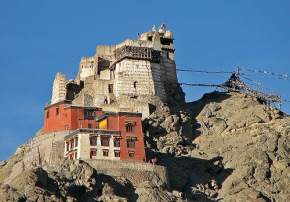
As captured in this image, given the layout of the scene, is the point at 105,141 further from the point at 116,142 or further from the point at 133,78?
the point at 133,78

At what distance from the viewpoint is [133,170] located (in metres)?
138

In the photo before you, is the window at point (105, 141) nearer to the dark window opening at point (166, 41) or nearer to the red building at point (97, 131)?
the red building at point (97, 131)

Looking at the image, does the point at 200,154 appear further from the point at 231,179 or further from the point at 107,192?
the point at 107,192

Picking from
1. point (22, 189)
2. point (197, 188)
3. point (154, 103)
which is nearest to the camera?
point (22, 189)

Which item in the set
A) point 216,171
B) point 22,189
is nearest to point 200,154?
point 216,171

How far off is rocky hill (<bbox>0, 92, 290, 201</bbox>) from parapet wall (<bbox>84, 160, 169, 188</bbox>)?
0.74 metres

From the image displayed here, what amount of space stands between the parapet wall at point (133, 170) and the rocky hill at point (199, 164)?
74cm

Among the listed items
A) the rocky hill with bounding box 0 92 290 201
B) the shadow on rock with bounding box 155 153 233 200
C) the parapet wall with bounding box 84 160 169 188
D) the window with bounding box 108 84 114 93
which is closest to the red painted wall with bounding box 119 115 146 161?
the parapet wall with bounding box 84 160 169 188

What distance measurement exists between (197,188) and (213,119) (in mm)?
21044

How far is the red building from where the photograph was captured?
140 meters

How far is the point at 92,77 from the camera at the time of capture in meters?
163

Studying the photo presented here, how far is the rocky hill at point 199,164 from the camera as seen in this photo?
426 feet

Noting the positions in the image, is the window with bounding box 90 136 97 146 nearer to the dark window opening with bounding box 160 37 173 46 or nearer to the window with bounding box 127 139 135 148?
the window with bounding box 127 139 135 148

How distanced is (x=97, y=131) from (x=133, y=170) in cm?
758
